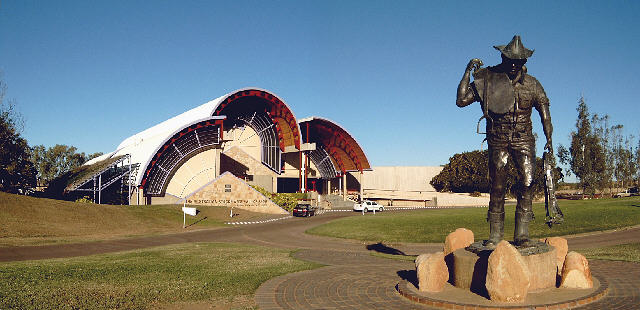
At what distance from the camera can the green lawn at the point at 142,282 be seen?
7934 millimetres

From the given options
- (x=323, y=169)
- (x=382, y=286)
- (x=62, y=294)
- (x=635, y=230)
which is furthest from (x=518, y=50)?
(x=323, y=169)

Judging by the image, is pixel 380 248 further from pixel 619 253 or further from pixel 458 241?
pixel 458 241

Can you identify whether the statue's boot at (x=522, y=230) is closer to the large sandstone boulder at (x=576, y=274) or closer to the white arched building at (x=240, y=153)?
the large sandstone boulder at (x=576, y=274)

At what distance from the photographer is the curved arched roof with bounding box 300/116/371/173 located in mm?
58312

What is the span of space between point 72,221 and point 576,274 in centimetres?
2861

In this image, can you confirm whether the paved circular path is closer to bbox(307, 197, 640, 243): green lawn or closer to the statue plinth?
the statue plinth

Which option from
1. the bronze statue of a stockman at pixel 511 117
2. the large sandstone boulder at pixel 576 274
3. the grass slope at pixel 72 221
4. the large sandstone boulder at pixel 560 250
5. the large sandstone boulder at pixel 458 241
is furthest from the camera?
the grass slope at pixel 72 221

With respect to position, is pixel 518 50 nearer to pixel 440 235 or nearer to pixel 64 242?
pixel 440 235

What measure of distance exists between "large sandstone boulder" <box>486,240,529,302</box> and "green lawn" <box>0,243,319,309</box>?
427 cm

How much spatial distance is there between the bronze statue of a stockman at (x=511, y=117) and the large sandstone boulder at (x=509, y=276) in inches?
55.8

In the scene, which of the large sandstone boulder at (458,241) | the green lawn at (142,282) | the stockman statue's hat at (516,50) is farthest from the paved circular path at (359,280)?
the stockman statue's hat at (516,50)

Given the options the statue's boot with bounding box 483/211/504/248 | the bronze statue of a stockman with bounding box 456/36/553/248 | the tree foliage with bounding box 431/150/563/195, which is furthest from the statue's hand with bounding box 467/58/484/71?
the tree foliage with bounding box 431/150/563/195

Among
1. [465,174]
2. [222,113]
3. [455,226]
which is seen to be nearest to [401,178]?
[465,174]

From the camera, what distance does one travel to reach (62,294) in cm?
841
